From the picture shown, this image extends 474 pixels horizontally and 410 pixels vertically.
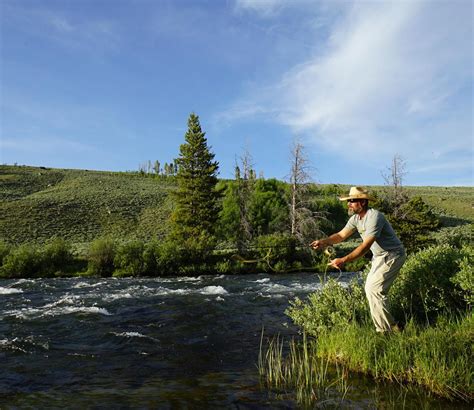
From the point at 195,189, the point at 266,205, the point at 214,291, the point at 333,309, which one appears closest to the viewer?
the point at 333,309

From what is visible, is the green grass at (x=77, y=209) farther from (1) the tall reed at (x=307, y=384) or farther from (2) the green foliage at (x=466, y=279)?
(2) the green foliage at (x=466, y=279)

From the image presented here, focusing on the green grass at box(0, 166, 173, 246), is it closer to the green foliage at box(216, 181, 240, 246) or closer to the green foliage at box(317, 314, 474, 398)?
the green foliage at box(216, 181, 240, 246)

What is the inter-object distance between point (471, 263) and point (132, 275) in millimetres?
25058

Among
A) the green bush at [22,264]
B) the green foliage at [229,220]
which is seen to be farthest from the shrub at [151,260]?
the green foliage at [229,220]

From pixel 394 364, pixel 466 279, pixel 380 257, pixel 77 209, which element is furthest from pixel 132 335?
pixel 77 209

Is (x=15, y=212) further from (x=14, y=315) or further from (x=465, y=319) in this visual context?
(x=465, y=319)

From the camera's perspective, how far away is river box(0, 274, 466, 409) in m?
5.79

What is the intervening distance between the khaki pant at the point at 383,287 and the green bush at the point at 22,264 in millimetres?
28082

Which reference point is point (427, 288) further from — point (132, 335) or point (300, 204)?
point (300, 204)

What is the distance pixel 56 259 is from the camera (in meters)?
30.9

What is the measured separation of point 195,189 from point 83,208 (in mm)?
31596

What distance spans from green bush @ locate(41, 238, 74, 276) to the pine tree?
9.98m

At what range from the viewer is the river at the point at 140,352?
579 cm

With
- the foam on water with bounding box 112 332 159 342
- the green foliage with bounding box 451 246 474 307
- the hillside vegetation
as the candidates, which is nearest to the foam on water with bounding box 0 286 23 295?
the foam on water with bounding box 112 332 159 342
